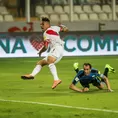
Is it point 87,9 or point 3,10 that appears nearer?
point 3,10

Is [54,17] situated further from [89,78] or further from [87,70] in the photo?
[87,70]

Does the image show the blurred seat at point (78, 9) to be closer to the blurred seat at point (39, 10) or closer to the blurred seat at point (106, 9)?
the blurred seat at point (106, 9)

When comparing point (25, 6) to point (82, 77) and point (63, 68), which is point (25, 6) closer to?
point (63, 68)

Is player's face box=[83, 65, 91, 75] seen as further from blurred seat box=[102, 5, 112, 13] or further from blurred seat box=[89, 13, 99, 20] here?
blurred seat box=[102, 5, 112, 13]

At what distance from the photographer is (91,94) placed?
14.9 metres

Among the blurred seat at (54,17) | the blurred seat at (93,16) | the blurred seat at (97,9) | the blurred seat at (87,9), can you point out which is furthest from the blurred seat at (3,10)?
the blurred seat at (97,9)

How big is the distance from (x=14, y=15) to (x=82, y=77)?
1792 centimetres

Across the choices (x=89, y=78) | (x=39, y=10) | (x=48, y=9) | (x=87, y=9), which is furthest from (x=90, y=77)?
(x=87, y=9)

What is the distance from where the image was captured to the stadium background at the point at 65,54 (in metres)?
12.7

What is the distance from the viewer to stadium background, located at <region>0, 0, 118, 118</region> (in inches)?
500

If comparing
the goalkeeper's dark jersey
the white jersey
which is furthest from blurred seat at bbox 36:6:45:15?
the goalkeeper's dark jersey

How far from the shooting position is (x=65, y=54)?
29.4 meters

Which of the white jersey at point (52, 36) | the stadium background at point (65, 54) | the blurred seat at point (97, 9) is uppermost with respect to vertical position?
the white jersey at point (52, 36)

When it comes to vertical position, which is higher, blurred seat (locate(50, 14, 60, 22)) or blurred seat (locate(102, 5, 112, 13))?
blurred seat (locate(102, 5, 112, 13))
